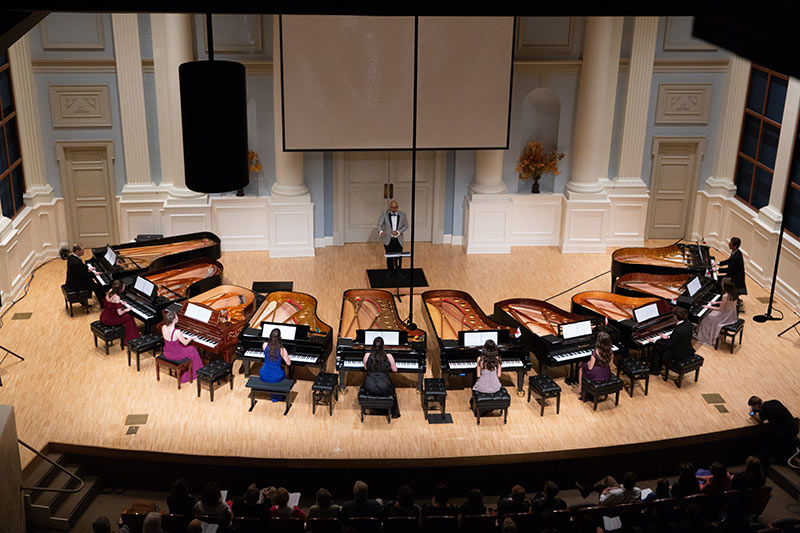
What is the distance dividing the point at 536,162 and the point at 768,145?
12.5 ft

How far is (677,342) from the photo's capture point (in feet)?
32.5

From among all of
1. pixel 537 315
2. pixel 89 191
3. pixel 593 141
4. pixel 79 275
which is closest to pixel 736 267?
pixel 537 315

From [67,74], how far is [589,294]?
911cm

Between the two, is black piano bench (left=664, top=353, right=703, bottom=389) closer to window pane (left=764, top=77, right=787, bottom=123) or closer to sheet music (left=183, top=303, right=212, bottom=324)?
window pane (left=764, top=77, right=787, bottom=123)

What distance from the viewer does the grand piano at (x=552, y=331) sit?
32.1 ft

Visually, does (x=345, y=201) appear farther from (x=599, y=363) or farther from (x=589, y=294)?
(x=599, y=363)

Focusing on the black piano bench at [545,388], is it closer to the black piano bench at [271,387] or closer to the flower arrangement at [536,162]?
the black piano bench at [271,387]

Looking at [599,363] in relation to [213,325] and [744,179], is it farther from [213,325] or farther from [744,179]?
[744,179]

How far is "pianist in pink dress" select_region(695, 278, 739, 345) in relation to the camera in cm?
1057

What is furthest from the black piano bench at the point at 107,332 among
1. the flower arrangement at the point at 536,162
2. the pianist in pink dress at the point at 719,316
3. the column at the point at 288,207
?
the pianist in pink dress at the point at 719,316

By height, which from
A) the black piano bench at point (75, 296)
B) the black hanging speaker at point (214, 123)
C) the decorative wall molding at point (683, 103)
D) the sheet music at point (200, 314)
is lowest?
the black piano bench at point (75, 296)

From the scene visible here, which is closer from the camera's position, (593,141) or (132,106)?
(132,106)

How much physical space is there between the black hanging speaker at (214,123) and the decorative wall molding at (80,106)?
10941mm

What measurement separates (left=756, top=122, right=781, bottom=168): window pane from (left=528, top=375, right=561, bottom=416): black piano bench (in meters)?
6.20
